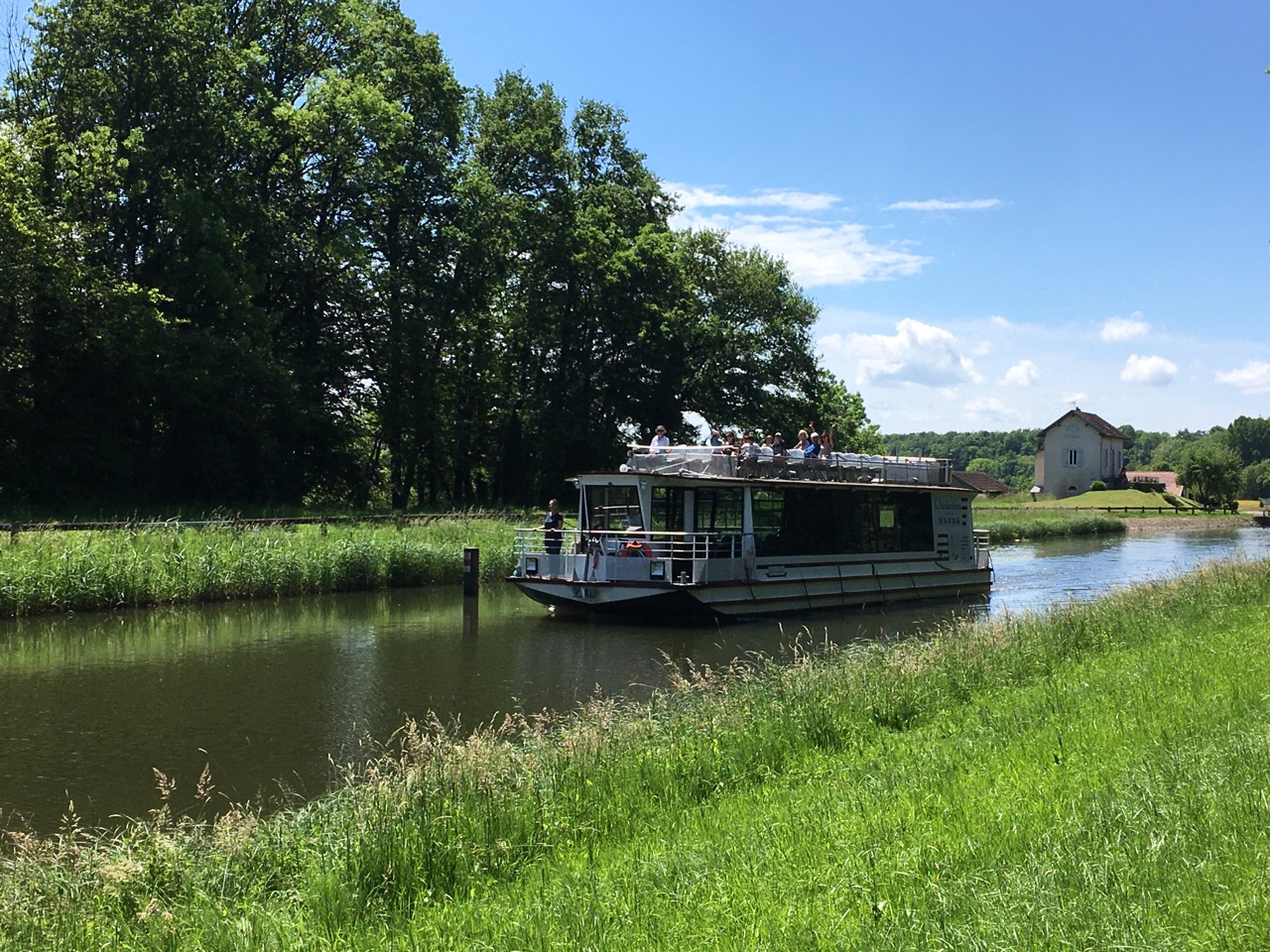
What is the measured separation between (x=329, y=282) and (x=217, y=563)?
2233 centimetres

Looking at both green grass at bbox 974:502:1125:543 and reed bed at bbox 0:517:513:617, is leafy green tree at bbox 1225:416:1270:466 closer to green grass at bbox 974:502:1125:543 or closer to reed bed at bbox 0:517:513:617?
green grass at bbox 974:502:1125:543

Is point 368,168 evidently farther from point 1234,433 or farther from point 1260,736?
point 1234,433

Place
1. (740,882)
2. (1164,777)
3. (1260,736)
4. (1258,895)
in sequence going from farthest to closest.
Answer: (1260,736), (1164,777), (740,882), (1258,895)

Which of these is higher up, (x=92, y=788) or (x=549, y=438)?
(x=549, y=438)

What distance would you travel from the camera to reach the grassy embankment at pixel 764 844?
545 cm

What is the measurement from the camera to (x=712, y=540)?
2459 cm

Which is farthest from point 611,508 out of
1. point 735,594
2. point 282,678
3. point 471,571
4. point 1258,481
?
point 1258,481

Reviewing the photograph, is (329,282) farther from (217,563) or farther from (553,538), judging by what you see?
(553,538)

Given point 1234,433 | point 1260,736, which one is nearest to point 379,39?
point 1260,736

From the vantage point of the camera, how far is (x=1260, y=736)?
25.2ft

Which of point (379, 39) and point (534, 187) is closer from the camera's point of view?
point (379, 39)

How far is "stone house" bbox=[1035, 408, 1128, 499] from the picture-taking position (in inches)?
4072

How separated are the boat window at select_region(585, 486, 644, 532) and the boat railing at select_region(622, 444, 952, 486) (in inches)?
23.7

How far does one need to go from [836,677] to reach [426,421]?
36231 mm
